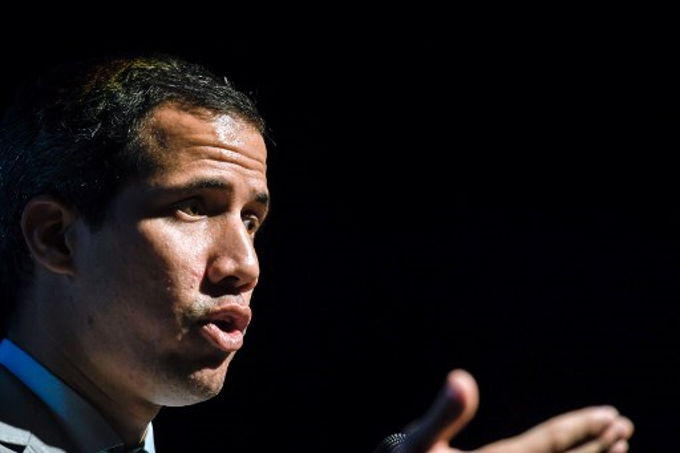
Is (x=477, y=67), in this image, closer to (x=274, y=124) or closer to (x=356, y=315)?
(x=274, y=124)

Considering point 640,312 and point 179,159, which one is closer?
point 179,159

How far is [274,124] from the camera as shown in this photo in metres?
2.81

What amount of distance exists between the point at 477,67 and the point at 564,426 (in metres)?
1.98

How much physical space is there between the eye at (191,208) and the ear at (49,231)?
0.60 feet

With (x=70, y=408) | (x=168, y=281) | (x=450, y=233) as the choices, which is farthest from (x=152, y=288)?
(x=450, y=233)

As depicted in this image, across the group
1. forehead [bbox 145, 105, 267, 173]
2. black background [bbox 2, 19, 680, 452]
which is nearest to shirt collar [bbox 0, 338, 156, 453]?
forehead [bbox 145, 105, 267, 173]

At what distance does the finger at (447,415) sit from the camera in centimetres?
102

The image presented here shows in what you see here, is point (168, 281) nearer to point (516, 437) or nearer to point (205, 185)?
point (205, 185)

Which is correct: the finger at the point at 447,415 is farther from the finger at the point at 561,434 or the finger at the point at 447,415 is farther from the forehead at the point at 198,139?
the forehead at the point at 198,139

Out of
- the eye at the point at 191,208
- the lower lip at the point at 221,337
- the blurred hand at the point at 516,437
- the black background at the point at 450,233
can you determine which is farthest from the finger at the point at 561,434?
the black background at the point at 450,233

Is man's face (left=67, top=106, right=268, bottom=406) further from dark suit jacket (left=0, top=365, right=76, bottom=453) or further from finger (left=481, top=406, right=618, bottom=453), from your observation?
finger (left=481, top=406, right=618, bottom=453)

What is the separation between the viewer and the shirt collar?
1496 millimetres

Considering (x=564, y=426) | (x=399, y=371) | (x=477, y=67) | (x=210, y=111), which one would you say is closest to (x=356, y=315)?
(x=399, y=371)

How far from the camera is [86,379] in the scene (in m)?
1.54
